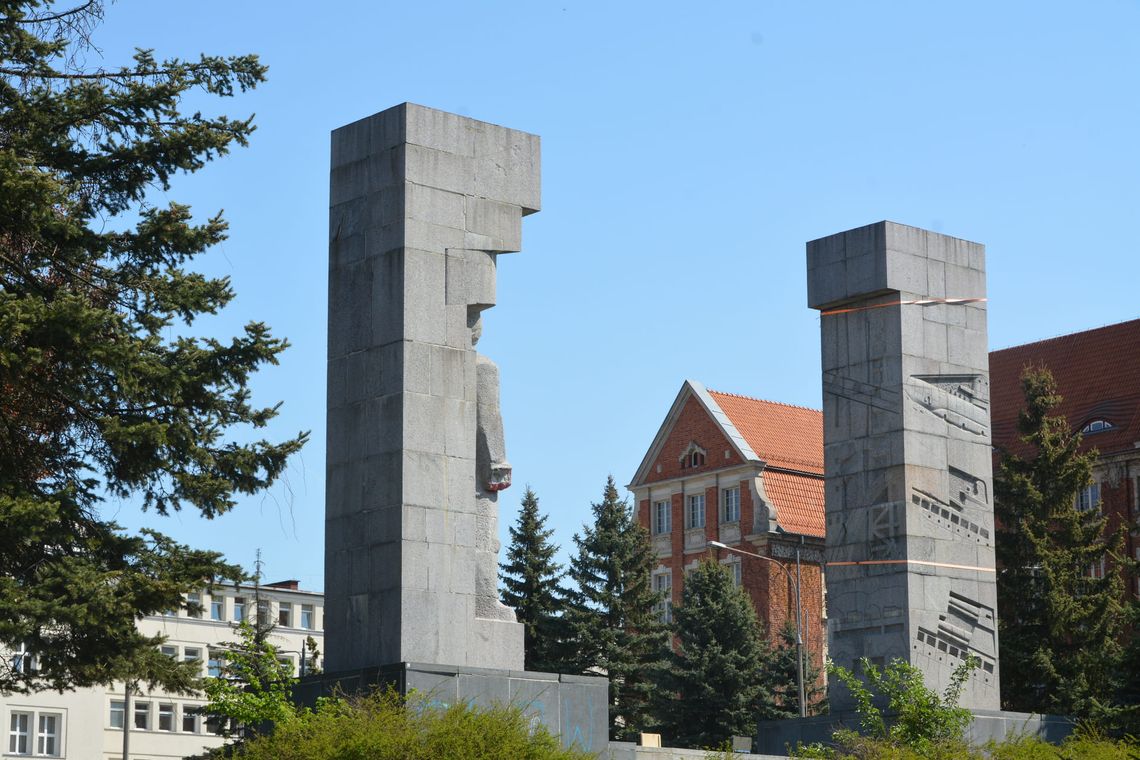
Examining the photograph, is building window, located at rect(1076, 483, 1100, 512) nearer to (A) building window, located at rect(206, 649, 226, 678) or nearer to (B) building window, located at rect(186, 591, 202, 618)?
(A) building window, located at rect(206, 649, 226, 678)

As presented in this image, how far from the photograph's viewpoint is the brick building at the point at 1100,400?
56.8 meters

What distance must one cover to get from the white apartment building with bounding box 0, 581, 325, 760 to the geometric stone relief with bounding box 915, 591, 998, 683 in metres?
44.1

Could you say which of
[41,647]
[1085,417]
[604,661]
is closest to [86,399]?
[41,647]

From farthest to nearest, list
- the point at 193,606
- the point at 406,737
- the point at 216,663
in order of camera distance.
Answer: the point at 216,663 < the point at 193,606 < the point at 406,737

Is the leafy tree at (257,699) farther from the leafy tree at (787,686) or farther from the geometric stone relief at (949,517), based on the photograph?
the leafy tree at (787,686)

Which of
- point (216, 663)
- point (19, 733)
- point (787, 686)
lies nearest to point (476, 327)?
point (787, 686)

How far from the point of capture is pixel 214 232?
19.3 m

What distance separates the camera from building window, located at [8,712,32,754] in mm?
68500

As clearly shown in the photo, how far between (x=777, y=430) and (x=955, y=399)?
135 feet

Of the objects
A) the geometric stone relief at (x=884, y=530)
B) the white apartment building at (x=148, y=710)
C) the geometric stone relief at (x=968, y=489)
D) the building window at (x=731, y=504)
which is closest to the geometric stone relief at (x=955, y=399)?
the geometric stone relief at (x=968, y=489)

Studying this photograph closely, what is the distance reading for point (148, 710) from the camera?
75.4m

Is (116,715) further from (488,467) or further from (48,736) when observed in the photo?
(488,467)

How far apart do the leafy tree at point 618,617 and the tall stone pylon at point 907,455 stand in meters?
19.0

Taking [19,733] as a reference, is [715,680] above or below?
above
